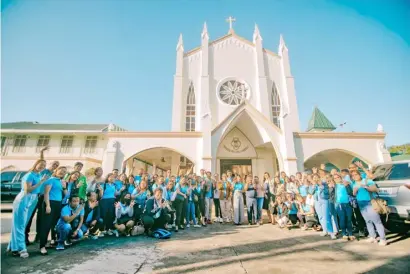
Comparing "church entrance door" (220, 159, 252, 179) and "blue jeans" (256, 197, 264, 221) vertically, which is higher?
"church entrance door" (220, 159, 252, 179)

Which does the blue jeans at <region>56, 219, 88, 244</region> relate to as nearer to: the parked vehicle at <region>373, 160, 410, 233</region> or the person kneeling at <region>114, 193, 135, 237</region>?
the person kneeling at <region>114, 193, 135, 237</region>

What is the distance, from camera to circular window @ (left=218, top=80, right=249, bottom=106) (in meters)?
17.2

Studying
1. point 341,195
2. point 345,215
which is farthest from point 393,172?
point 345,215

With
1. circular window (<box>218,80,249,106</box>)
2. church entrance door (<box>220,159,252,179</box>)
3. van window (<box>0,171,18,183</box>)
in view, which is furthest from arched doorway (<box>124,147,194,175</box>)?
circular window (<box>218,80,249,106</box>)

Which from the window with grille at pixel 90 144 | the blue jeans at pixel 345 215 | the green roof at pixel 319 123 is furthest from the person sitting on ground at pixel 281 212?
the green roof at pixel 319 123

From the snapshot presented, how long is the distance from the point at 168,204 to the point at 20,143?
2218 cm

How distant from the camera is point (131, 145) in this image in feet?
42.0

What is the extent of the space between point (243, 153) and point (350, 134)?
697 cm

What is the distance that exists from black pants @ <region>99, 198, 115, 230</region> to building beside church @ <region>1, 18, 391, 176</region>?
6805mm

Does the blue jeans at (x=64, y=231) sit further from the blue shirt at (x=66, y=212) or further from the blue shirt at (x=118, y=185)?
the blue shirt at (x=118, y=185)

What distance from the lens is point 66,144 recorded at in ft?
66.7

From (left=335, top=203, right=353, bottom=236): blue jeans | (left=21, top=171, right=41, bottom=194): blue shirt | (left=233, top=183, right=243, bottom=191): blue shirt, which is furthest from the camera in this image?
(left=233, top=183, right=243, bottom=191): blue shirt

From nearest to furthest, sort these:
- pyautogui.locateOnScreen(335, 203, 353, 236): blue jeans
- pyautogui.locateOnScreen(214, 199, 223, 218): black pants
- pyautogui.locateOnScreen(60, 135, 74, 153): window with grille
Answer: pyautogui.locateOnScreen(335, 203, 353, 236): blue jeans → pyautogui.locateOnScreen(214, 199, 223, 218): black pants → pyautogui.locateOnScreen(60, 135, 74, 153): window with grille

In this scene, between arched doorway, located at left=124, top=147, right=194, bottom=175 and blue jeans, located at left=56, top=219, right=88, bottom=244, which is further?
arched doorway, located at left=124, top=147, right=194, bottom=175
